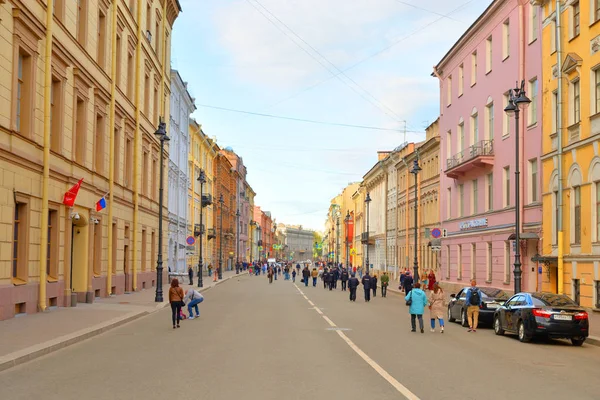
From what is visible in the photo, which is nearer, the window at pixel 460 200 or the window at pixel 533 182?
the window at pixel 533 182

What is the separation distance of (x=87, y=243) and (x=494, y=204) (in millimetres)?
21365

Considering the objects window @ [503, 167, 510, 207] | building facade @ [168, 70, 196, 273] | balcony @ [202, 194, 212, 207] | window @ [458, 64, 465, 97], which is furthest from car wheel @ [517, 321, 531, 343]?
balcony @ [202, 194, 212, 207]

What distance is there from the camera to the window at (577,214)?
2779 cm

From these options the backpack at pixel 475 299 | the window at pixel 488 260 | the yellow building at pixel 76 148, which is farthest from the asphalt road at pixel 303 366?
the window at pixel 488 260

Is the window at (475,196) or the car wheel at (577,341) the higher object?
the window at (475,196)

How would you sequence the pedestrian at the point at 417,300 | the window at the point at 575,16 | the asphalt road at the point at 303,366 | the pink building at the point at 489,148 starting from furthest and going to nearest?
the pink building at the point at 489,148, the window at the point at 575,16, the pedestrian at the point at 417,300, the asphalt road at the point at 303,366

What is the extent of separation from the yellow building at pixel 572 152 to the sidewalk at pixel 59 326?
15931 millimetres

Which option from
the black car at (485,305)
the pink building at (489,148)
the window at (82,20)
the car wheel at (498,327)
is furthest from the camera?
the pink building at (489,148)

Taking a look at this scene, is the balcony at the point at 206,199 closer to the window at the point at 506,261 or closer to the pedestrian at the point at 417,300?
the window at the point at 506,261

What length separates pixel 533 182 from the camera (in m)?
33.4

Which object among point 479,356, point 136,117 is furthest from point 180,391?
point 136,117

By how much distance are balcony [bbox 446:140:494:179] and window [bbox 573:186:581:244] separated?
35.6 feet

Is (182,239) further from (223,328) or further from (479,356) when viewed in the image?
(479,356)

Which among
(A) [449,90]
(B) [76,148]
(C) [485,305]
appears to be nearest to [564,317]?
(C) [485,305]
